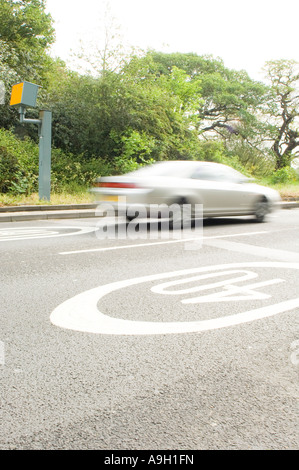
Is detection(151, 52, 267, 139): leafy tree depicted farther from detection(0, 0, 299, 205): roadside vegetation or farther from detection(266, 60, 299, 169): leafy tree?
detection(0, 0, 299, 205): roadside vegetation

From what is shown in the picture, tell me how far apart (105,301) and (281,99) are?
4339 cm

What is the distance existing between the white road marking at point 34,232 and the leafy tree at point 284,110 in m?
37.0

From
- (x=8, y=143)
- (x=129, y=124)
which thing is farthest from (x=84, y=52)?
(x=8, y=143)

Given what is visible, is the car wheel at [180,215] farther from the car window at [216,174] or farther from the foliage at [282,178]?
the foliage at [282,178]

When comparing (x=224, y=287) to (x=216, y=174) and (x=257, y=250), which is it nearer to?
(x=257, y=250)

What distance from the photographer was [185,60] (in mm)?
45094

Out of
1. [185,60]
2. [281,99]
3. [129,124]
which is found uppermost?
[185,60]

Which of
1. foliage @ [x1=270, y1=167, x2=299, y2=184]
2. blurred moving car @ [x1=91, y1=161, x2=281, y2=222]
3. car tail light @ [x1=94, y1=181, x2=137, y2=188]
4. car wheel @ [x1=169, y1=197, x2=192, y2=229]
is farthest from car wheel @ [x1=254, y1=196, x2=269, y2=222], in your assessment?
foliage @ [x1=270, y1=167, x2=299, y2=184]

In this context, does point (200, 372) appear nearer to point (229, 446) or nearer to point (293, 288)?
point (229, 446)

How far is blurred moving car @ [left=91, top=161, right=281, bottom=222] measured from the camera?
363 inches

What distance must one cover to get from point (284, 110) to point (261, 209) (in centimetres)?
3557

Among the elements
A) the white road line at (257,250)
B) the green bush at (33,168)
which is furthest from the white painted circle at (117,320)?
the green bush at (33,168)

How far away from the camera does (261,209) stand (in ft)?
37.8

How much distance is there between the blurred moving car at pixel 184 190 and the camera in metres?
9.22
